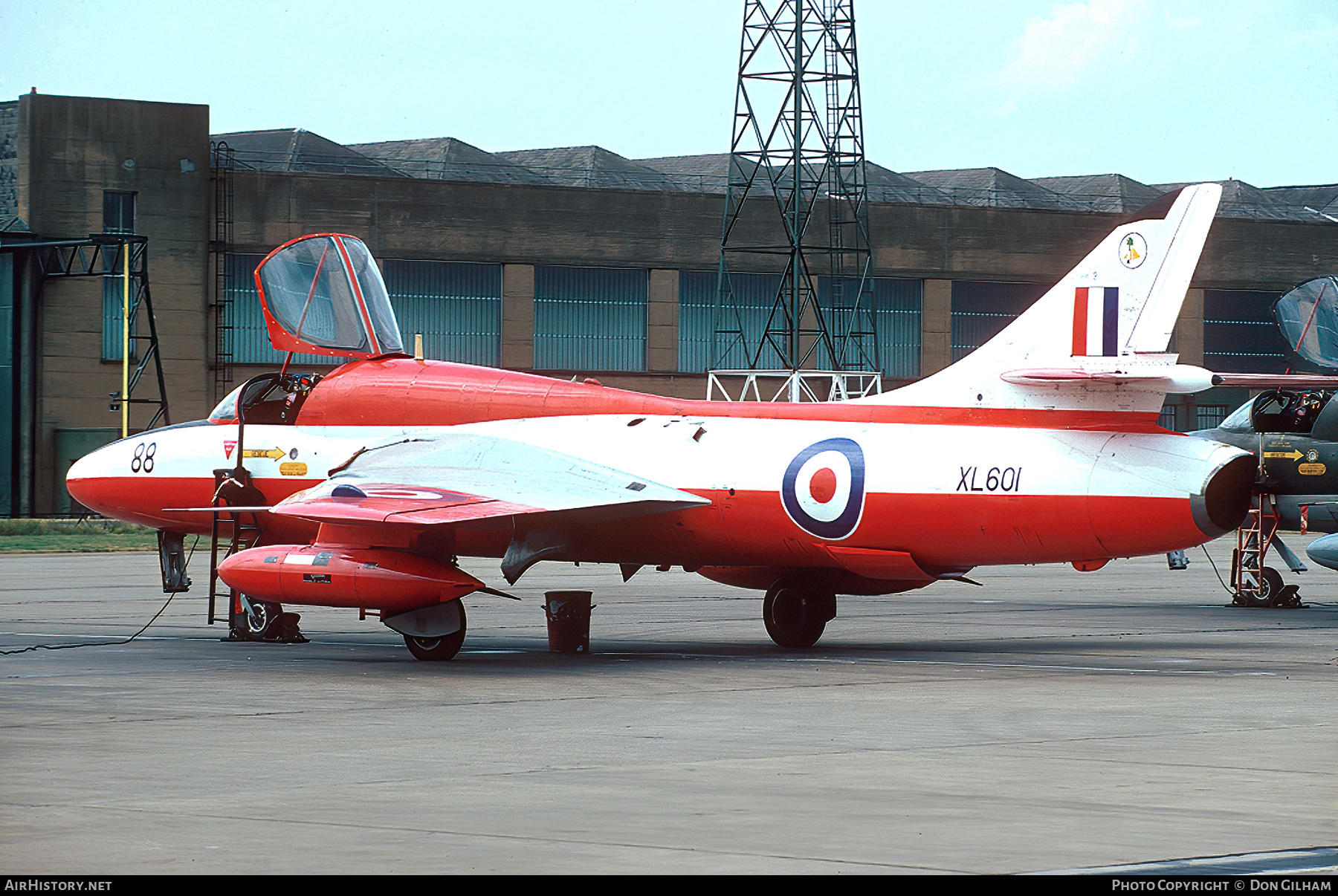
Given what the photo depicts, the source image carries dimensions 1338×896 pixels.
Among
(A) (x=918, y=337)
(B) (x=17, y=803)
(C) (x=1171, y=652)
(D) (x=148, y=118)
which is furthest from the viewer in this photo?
(A) (x=918, y=337)

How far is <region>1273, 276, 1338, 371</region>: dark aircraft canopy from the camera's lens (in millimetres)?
27156

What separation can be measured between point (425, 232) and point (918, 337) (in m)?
21.7

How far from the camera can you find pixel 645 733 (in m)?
→ 12.7

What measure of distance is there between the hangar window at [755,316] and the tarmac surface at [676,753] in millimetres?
47563

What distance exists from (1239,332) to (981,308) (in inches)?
470

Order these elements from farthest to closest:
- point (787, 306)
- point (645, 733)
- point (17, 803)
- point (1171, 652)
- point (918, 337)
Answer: point (918, 337)
point (787, 306)
point (1171, 652)
point (645, 733)
point (17, 803)

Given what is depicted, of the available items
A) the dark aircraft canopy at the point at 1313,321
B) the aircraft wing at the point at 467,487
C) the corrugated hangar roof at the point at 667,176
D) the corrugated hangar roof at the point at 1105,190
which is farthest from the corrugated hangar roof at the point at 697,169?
the aircraft wing at the point at 467,487

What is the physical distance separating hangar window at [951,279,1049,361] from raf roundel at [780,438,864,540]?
180ft

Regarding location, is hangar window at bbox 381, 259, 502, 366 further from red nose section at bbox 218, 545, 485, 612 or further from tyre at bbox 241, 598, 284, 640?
red nose section at bbox 218, 545, 485, 612

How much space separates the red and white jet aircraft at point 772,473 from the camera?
17.7 m

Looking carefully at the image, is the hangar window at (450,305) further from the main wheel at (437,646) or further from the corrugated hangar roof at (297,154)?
the main wheel at (437,646)

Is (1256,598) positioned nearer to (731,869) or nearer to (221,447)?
(221,447)

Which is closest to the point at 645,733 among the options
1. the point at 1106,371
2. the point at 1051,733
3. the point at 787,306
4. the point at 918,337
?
the point at 1051,733

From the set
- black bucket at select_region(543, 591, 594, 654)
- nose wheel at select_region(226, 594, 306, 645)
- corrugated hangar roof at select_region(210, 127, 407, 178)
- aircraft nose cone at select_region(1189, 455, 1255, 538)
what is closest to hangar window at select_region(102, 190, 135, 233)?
corrugated hangar roof at select_region(210, 127, 407, 178)
